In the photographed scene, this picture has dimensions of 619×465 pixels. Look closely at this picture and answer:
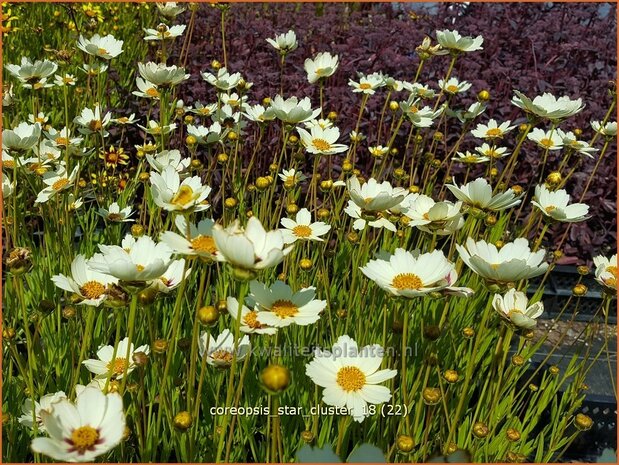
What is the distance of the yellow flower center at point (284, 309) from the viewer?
0.93m

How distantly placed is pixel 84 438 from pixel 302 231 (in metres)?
0.71

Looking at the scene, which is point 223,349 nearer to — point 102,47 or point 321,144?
point 321,144

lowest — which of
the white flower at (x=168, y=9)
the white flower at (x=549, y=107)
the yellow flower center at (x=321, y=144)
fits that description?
the yellow flower center at (x=321, y=144)

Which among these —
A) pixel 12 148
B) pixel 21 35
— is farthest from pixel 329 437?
pixel 21 35

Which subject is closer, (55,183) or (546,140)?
(55,183)

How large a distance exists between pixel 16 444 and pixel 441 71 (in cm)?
224

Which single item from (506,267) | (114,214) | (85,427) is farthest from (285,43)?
(85,427)

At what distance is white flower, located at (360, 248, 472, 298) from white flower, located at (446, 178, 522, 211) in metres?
0.18

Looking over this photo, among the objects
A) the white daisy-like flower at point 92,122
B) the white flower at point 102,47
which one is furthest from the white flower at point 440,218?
the white flower at point 102,47

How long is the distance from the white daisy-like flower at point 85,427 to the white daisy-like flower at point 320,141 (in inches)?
37.8

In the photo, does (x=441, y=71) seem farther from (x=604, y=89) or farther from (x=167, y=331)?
(x=167, y=331)

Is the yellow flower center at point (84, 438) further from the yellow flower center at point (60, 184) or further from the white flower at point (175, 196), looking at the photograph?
the yellow flower center at point (60, 184)

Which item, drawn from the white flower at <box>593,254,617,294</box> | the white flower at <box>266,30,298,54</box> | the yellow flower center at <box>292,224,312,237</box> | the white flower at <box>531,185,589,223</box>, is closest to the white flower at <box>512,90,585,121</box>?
the white flower at <box>531,185,589,223</box>

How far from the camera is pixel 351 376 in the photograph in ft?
3.14
